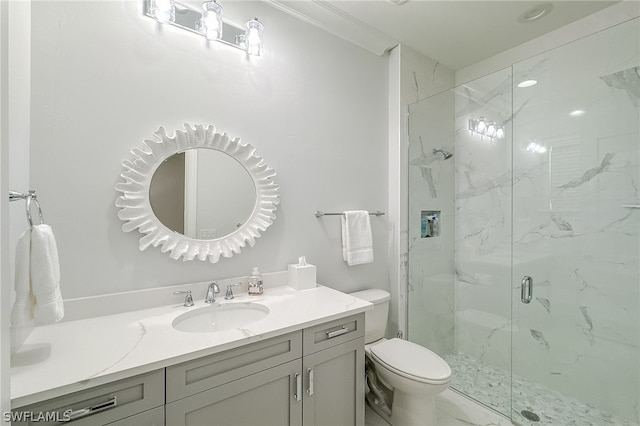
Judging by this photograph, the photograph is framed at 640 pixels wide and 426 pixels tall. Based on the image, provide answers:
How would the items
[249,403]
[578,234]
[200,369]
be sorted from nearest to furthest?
1. [200,369]
2. [249,403]
3. [578,234]

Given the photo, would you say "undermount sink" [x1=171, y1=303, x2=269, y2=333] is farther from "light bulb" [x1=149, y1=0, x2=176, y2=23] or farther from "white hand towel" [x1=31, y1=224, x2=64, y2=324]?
"light bulb" [x1=149, y1=0, x2=176, y2=23]

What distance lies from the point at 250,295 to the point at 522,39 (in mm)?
2670

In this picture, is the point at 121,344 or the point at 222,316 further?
the point at 222,316

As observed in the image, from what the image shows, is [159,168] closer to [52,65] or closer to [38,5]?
[52,65]

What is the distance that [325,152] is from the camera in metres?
1.95

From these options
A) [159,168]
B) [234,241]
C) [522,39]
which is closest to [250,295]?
[234,241]

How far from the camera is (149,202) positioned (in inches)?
53.8

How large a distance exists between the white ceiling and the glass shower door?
0.26 metres

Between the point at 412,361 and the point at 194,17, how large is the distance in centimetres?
215

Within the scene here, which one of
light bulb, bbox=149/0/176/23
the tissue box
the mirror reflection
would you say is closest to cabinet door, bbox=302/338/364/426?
the tissue box

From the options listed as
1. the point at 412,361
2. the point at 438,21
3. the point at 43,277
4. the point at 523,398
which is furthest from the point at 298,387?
the point at 438,21

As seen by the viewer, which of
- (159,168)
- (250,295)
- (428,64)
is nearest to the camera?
(159,168)

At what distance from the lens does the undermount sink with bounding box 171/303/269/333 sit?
1361 mm

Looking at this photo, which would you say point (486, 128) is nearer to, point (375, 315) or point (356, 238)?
point (356, 238)
